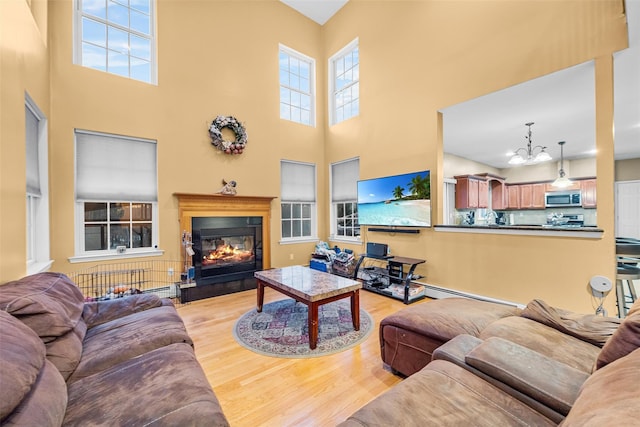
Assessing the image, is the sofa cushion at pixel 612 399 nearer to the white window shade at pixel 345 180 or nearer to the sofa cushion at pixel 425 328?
the sofa cushion at pixel 425 328

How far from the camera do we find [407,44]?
171 inches

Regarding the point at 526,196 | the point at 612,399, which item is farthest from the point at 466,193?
the point at 612,399

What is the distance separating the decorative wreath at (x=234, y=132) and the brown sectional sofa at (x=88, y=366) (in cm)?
297

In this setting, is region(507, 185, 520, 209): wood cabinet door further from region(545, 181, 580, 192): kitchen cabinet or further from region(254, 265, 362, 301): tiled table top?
region(254, 265, 362, 301): tiled table top

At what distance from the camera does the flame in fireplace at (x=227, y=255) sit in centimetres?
449

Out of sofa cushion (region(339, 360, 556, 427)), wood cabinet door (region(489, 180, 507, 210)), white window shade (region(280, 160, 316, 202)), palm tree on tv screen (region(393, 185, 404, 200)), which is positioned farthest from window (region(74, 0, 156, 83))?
wood cabinet door (region(489, 180, 507, 210))

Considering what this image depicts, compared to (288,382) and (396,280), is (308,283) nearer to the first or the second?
(288,382)

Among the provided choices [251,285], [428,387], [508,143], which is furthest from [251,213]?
[508,143]

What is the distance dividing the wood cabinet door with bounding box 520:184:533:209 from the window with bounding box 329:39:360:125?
5.36 metres

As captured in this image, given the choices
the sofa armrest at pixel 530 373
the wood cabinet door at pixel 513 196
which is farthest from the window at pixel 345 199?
the wood cabinet door at pixel 513 196

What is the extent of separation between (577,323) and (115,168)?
5.18 m

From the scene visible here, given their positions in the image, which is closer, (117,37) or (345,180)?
(117,37)

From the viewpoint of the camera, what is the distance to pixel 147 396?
119cm

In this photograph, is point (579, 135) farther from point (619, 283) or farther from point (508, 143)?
point (619, 283)
